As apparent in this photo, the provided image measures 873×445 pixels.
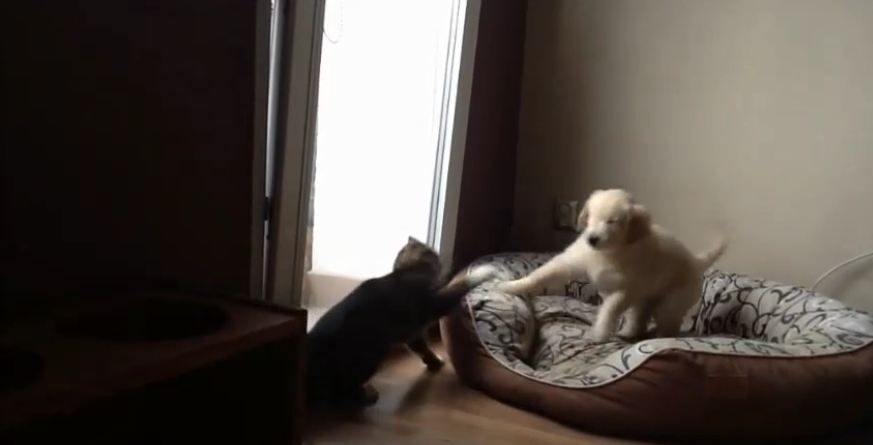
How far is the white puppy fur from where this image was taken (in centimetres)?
210

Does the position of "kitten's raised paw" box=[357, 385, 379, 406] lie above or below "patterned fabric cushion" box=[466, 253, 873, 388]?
below

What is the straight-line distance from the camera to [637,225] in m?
2.10

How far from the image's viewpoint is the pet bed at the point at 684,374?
71.4 inches

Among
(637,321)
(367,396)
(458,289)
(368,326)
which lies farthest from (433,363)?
(637,321)

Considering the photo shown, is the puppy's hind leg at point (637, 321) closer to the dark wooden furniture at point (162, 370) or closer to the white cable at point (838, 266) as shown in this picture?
the white cable at point (838, 266)

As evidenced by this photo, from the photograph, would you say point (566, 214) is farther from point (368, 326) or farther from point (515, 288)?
point (368, 326)

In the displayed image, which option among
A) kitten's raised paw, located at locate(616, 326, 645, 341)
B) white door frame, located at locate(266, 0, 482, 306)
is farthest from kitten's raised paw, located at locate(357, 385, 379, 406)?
kitten's raised paw, located at locate(616, 326, 645, 341)

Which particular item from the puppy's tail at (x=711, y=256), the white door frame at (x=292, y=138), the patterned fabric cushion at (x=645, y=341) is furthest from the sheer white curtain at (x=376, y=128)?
the puppy's tail at (x=711, y=256)

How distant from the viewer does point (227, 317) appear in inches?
51.2

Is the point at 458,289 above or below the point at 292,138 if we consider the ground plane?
below

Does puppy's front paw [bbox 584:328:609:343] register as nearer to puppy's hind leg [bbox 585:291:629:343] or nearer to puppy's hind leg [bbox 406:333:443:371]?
puppy's hind leg [bbox 585:291:629:343]

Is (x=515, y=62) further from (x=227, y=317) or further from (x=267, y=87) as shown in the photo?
(x=227, y=317)

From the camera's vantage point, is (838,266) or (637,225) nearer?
(637,225)

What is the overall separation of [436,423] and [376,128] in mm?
936
